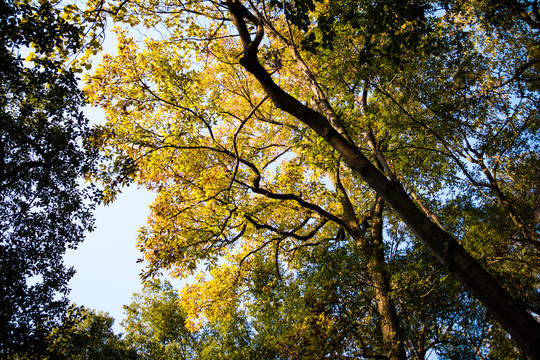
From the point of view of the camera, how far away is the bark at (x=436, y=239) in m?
2.06

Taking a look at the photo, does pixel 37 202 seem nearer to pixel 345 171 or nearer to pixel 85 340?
pixel 85 340

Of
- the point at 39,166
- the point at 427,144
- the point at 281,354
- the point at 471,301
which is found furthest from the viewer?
the point at 427,144

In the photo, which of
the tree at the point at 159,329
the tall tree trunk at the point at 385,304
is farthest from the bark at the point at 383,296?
the tree at the point at 159,329

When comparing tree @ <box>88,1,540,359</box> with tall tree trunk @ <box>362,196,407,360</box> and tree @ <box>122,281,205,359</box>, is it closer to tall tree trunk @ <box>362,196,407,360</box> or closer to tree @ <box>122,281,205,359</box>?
tall tree trunk @ <box>362,196,407,360</box>

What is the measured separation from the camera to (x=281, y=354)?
237 inches

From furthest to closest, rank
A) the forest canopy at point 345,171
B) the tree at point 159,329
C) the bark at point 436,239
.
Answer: the tree at point 159,329
the forest canopy at point 345,171
the bark at point 436,239

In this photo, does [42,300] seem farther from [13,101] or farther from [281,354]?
[281,354]

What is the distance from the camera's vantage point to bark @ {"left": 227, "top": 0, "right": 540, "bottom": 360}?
2061mm

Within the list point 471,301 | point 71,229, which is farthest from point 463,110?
point 71,229

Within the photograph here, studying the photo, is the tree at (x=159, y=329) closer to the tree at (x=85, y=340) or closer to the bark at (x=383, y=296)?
the tree at (x=85, y=340)

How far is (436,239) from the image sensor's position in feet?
8.44

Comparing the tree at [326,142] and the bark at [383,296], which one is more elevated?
the tree at [326,142]

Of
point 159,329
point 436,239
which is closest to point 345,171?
point 436,239

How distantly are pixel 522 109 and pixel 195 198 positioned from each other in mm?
9785
